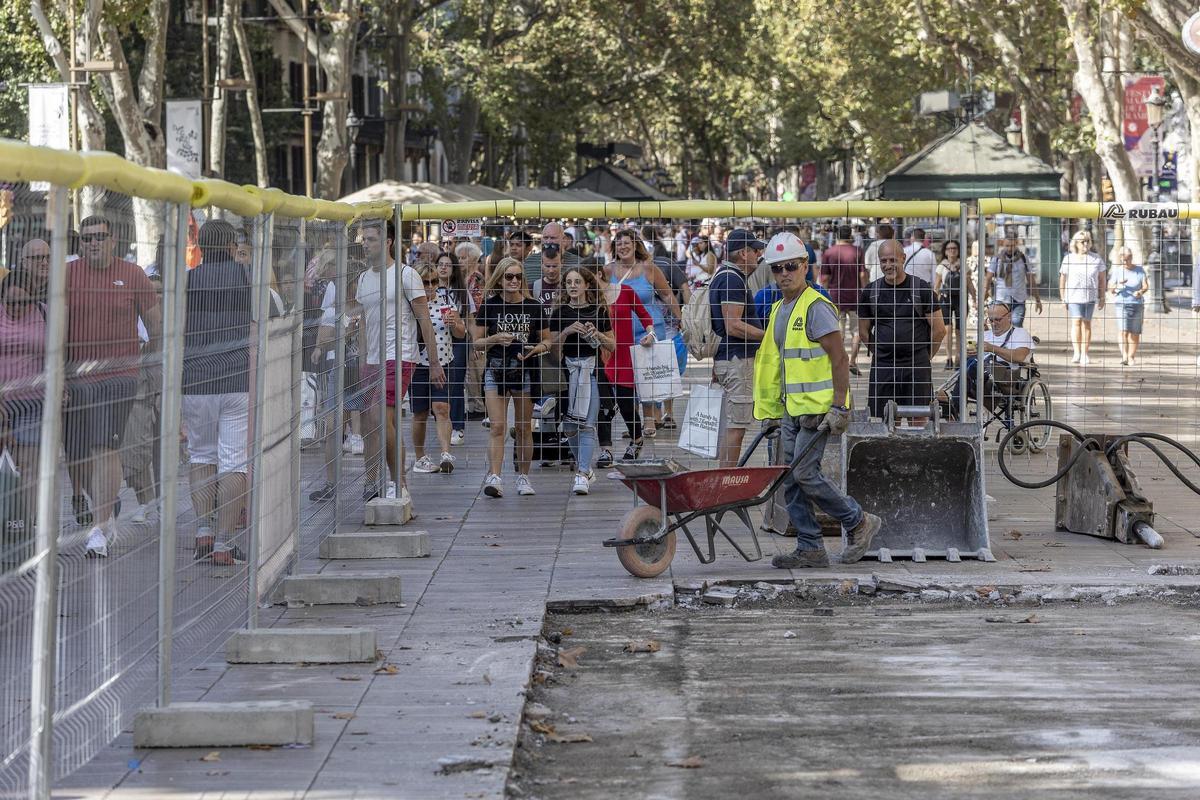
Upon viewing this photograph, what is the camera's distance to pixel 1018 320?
1466 centimetres

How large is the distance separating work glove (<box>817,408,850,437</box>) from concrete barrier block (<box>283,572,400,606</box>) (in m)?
2.29

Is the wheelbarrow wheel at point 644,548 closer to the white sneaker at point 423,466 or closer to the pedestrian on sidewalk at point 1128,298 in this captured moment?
the white sneaker at point 423,466

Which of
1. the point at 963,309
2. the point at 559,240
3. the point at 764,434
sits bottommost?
the point at 764,434

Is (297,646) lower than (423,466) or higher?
lower

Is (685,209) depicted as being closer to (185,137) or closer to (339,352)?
(339,352)

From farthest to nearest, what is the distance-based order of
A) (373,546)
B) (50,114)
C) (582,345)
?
(50,114), (582,345), (373,546)

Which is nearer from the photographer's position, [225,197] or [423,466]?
[225,197]

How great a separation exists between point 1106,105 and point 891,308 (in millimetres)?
17706

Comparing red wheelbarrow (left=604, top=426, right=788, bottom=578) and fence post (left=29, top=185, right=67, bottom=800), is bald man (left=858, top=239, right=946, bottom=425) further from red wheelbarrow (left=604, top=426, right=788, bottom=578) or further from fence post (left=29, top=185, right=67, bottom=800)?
fence post (left=29, top=185, right=67, bottom=800)

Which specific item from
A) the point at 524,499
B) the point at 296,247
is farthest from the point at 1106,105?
the point at 296,247

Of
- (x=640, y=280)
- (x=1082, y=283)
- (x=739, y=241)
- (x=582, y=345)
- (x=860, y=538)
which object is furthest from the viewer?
(x=640, y=280)

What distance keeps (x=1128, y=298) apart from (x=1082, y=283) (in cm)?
129

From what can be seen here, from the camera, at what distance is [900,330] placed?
11461 millimetres

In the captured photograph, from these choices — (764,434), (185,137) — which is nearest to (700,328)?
(764,434)
